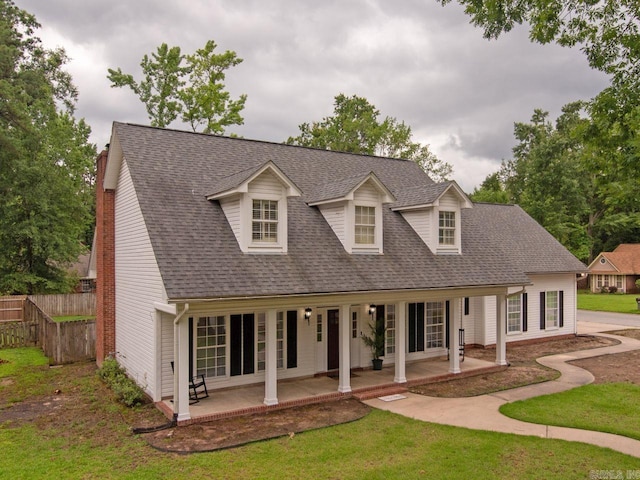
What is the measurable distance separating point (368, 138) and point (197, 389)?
3144 cm

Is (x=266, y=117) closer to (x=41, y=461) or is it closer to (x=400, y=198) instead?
(x=400, y=198)

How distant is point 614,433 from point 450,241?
7377 millimetres

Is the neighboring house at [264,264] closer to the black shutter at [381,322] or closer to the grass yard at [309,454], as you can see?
the black shutter at [381,322]

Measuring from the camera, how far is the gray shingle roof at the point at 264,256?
10.5m

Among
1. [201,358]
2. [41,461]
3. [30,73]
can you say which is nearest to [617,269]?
[201,358]

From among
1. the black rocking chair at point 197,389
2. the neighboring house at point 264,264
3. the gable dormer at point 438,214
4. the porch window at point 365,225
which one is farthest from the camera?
the gable dormer at point 438,214

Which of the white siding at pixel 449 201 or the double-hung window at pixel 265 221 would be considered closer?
the double-hung window at pixel 265 221

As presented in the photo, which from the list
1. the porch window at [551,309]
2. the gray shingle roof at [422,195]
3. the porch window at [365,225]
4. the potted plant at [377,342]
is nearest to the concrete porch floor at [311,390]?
the potted plant at [377,342]

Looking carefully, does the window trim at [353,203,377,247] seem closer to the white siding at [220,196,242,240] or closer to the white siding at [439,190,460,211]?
the white siding at [439,190,460,211]

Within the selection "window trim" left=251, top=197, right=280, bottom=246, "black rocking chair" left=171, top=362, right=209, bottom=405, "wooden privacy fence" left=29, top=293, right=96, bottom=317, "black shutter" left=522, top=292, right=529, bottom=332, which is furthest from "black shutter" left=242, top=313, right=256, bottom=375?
"wooden privacy fence" left=29, top=293, right=96, bottom=317

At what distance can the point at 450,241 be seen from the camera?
50.1ft

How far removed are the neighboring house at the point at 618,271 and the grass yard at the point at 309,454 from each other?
148 ft

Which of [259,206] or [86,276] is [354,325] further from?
[86,276]

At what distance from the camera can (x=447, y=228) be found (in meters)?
15.2
